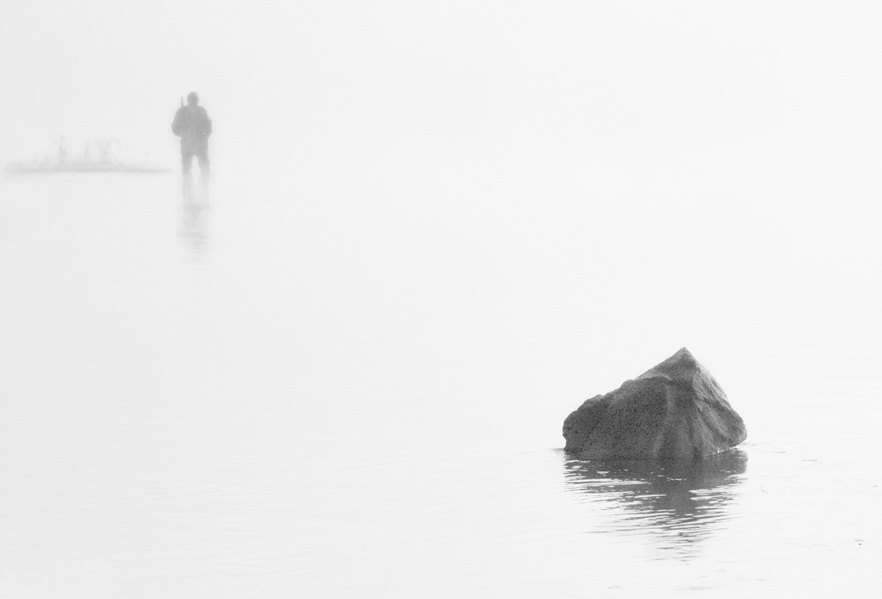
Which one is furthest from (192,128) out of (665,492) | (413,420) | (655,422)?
(665,492)

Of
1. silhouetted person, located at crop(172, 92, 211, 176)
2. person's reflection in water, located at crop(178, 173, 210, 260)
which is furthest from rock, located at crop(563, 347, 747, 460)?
silhouetted person, located at crop(172, 92, 211, 176)

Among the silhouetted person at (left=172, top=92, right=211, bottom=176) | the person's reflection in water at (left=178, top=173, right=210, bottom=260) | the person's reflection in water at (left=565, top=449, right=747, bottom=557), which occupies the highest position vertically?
the silhouetted person at (left=172, top=92, right=211, bottom=176)

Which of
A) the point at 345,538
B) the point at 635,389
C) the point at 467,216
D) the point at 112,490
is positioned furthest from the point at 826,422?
the point at 467,216

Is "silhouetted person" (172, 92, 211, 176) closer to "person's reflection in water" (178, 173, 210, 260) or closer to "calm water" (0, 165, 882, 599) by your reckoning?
"person's reflection in water" (178, 173, 210, 260)

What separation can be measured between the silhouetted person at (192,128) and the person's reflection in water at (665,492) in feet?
70.5

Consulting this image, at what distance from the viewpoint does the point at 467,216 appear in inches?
951

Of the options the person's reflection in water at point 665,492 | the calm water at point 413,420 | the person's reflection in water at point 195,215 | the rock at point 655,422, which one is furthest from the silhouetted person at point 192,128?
the person's reflection in water at point 665,492

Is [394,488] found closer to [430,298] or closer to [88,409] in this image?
[88,409]

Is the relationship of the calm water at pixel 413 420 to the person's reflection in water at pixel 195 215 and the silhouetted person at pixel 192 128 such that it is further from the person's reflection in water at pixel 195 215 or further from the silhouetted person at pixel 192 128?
the silhouetted person at pixel 192 128

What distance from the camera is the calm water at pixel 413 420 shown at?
19.0 feet

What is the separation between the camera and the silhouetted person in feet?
91.9

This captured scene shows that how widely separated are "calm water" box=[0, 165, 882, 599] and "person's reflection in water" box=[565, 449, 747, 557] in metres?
0.02

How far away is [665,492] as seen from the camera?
695cm

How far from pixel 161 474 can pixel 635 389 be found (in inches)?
95.0
